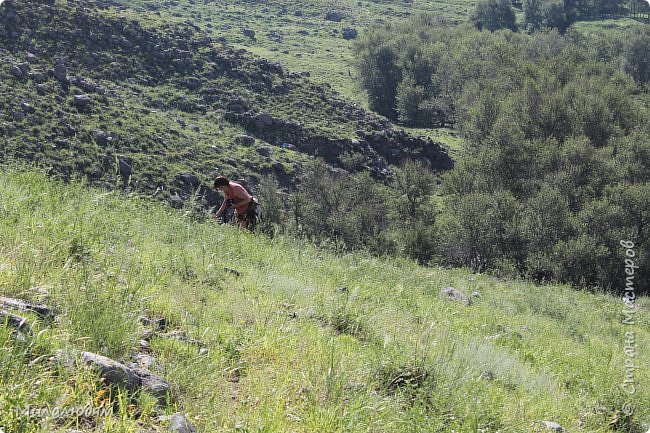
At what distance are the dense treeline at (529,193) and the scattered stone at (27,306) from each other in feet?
56.0

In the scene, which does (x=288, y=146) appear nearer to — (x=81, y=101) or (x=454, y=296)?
(x=81, y=101)

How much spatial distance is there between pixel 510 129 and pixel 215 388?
41506 mm

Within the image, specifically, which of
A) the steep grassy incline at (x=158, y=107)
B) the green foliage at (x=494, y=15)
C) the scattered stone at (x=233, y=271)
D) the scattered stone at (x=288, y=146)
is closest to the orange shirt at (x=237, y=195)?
the scattered stone at (x=233, y=271)

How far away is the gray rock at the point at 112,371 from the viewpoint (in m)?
2.62

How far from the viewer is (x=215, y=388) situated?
2.98m

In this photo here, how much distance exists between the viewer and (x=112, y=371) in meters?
2.64

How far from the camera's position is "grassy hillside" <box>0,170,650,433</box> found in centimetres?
263

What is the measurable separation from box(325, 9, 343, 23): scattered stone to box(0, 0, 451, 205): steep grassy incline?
76382mm

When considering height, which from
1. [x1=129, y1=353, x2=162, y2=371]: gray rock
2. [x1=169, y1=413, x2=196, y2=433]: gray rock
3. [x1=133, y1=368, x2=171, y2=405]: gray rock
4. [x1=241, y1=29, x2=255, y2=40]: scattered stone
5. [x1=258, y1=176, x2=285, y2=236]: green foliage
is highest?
[x1=241, y1=29, x2=255, y2=40]: scattered stone

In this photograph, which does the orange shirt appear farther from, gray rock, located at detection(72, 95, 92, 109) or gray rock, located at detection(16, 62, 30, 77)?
gray rock, located at detection(16, 62, 30, 77)

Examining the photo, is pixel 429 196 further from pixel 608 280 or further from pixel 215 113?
pixel 215 113

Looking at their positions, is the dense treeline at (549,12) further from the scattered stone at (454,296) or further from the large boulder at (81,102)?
the scattered stone at (454,296)

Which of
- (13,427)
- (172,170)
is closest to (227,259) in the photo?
(13,427)

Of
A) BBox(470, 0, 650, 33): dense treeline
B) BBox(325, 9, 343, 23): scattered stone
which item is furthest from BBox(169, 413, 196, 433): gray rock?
BBox(325, 9, 343, 23): scattered stone
